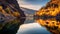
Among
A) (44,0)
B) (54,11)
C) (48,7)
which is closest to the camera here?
(44,0)

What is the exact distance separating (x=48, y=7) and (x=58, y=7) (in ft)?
5.37

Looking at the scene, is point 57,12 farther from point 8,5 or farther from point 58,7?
point 8,5

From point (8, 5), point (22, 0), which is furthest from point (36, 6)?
point (8, 5)

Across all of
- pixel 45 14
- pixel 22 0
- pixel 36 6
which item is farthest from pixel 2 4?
pixel 45 14

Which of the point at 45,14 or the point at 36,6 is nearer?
the point at 36,6

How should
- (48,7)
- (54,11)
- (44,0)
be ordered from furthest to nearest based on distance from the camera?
(48,7) < (54,11) < (44,0)

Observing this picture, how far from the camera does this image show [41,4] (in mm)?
22328

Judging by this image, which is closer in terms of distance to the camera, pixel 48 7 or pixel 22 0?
pixel 22 0

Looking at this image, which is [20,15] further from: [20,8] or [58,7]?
[58,7]

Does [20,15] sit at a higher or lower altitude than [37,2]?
lower

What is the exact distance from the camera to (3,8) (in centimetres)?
2214

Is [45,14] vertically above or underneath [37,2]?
Result: underneath

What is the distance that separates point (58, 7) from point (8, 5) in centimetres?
668

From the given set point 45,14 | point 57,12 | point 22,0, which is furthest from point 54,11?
point 22,0
